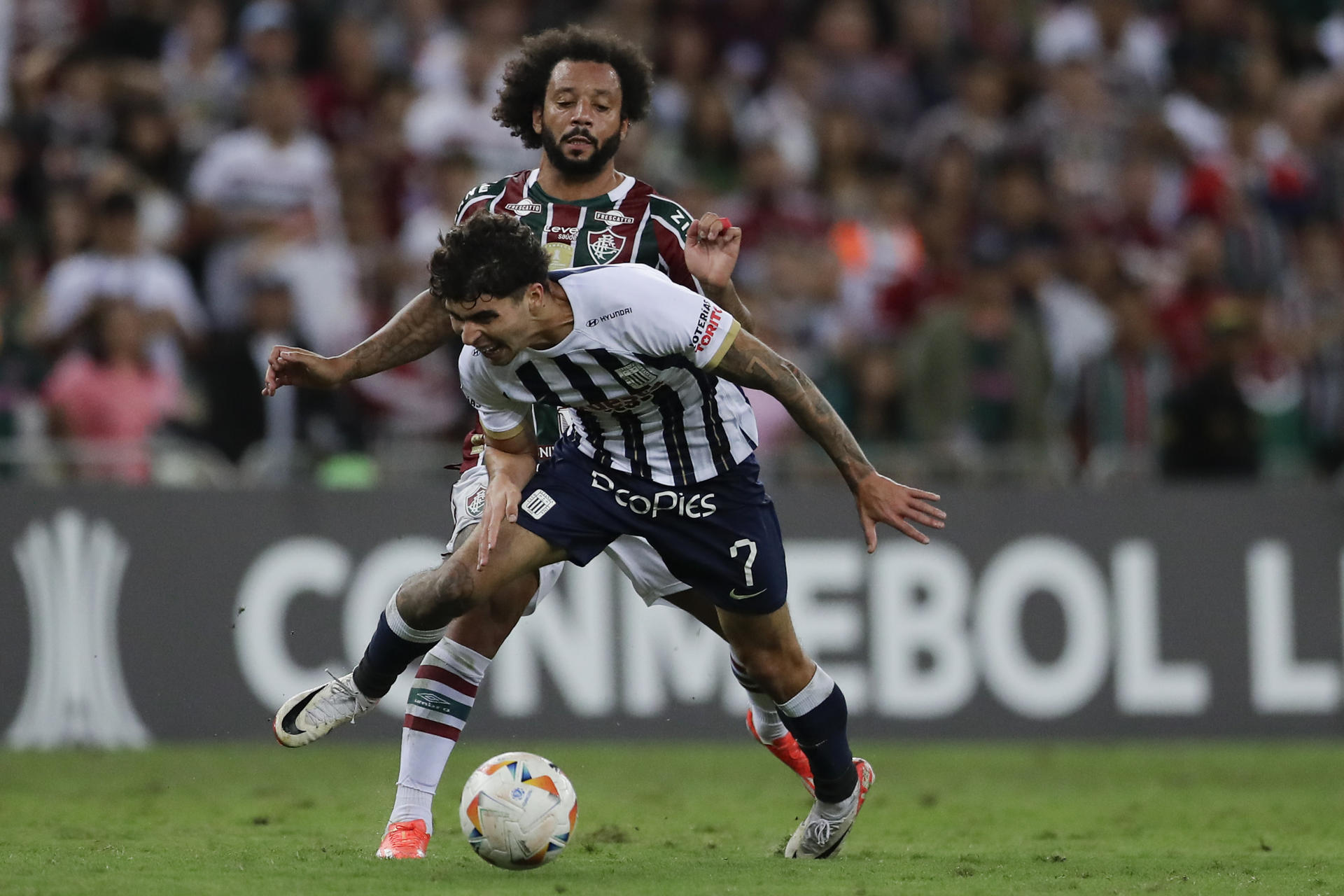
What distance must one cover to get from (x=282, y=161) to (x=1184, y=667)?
23.0ft

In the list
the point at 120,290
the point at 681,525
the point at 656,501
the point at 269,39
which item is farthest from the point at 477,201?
the point at 269,39

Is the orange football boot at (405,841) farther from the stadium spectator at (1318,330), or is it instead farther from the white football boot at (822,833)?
the stadium spectator at (1318,330)

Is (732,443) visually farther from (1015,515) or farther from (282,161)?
(282,161)

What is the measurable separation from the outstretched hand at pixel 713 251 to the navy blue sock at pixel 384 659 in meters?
1.64

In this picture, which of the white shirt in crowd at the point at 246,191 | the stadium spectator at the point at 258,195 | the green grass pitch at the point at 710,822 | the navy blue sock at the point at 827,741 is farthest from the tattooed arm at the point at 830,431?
the white shirt in crowd at the point at 246,191

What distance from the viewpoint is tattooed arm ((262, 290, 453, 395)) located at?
7.07 meters

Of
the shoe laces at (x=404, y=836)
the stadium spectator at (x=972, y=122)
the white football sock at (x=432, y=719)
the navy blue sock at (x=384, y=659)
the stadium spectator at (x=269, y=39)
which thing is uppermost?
the stadium spectator at (x=269, y=39)

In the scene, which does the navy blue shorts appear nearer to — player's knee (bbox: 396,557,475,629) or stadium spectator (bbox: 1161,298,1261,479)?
player's knee (bbox: 396,557,475,629)

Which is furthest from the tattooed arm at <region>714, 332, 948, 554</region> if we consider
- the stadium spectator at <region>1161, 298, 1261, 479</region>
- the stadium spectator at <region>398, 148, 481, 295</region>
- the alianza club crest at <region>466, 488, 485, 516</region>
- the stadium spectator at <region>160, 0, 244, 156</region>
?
the stadium spectator at <region>160, 0, 244, 156</region>

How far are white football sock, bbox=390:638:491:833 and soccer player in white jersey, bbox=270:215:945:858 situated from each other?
16 centimetres

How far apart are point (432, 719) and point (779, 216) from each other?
25.7 feet

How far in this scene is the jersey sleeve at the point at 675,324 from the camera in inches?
263

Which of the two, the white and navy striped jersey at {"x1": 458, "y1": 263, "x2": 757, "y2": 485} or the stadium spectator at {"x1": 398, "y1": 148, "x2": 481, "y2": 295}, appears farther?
the stadium spectator at {"x1": 398, "y1": 148, "x2": 481, "y2": 295}

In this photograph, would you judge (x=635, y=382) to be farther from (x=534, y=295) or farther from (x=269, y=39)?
(x=269, y=39)
